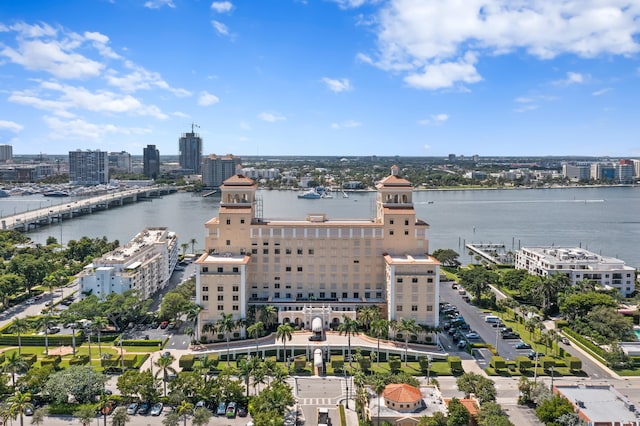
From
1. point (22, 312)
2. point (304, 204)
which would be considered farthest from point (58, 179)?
point (22, 312)

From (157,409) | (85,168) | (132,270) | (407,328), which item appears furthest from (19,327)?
(85,168)

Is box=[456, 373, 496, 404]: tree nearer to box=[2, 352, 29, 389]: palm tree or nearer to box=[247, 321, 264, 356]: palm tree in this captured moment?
box=[247, 321, 264, 356]: palm tree

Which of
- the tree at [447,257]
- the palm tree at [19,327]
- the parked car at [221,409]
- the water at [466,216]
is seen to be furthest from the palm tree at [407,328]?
the tree at [447,257]

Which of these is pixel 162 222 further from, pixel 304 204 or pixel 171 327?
pixel 171 327

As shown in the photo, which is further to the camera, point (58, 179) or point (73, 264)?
point (58, 179)

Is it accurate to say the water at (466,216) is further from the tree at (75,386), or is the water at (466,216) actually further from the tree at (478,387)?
the tree at (75,386)

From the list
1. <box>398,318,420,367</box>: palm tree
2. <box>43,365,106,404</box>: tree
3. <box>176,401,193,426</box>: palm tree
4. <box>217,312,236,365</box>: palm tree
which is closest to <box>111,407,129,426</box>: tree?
<box>176,401,193,426</box>: palm tree
